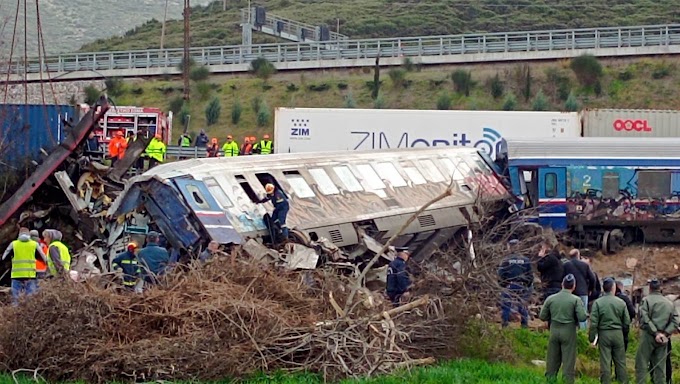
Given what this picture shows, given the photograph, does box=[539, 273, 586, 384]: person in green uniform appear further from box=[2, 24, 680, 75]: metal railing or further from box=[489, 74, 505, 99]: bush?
box=[2, 24, 680, 75]: metal railing

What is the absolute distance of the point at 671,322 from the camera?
47.9 ft

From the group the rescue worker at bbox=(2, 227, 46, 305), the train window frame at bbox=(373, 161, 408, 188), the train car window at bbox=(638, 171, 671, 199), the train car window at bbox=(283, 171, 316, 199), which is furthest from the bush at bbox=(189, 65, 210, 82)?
the rescue worker at bbox=(2, 227, 46, 305)

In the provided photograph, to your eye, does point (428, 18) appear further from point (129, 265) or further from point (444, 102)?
point (129, 265)

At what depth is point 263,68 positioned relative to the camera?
6209cm

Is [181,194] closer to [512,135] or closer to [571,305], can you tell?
[571,305]

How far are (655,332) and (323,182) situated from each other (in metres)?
9.77

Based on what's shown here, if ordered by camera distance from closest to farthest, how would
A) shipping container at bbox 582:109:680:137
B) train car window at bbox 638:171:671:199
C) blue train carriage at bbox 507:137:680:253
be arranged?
blue train carriage at bbox 507:137:680:253 < train car window at bbox 638:171:671:199 < shipping container at bbox 582:109:680:137

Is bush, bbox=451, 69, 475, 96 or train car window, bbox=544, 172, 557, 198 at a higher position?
bush, bbox=451, 69, 475, 96

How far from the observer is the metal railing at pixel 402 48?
5862cm

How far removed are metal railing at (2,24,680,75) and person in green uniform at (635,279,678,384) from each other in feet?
147

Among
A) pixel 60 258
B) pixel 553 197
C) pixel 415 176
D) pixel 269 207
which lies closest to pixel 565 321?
pixel 60 258

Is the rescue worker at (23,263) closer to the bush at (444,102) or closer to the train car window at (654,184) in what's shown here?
the train car window at (654,184)

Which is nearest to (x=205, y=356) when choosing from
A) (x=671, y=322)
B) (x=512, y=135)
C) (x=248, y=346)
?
(x=248, y=346)

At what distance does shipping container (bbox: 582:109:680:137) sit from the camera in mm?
39562
